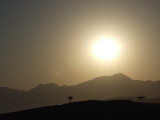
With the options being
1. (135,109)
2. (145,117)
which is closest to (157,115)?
(145,117)

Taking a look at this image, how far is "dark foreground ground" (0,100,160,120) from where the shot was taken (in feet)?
163

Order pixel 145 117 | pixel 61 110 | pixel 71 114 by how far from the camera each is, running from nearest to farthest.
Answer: pixel 145 117, pixel 71 114, pixel 61 110

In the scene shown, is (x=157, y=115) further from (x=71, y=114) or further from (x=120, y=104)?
(x=71, y=114)

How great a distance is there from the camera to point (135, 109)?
179ft

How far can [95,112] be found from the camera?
5219cm

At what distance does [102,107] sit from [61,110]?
7.72 metres

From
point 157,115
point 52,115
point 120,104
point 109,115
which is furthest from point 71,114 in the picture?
point 157,115

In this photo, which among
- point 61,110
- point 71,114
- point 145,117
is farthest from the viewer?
point 61,110

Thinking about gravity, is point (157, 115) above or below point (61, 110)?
below

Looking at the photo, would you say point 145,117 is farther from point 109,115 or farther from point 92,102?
point 92,102

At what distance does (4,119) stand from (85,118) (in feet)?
53.9

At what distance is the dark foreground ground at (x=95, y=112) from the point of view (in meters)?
49.6

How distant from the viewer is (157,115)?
49125mm

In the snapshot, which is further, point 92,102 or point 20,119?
point 92,102
